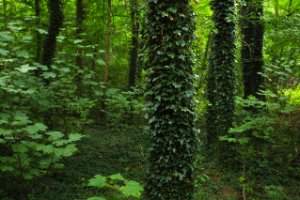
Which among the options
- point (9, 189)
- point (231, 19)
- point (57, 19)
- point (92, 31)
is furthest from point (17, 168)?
point (92, 31)

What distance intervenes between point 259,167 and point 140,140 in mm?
4878

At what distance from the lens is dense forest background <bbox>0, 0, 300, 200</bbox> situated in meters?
4.61

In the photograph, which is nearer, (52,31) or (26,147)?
(26,147)

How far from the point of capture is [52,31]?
10.2 m

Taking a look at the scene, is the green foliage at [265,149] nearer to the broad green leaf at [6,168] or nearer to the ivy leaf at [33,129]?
the ivy leaf at [33,129]

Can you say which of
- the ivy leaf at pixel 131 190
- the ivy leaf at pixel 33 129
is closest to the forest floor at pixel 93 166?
the ivy leaf at pixel 131 190

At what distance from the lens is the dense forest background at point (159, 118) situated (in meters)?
4.61

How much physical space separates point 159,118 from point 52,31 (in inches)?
278

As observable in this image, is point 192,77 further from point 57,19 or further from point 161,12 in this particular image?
point 57,19

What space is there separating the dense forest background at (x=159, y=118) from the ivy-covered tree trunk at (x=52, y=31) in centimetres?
3

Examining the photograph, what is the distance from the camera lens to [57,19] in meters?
10.4

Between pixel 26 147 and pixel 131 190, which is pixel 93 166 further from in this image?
pixel 131 190

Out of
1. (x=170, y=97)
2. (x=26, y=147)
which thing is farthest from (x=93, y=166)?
(x=170, y=97)

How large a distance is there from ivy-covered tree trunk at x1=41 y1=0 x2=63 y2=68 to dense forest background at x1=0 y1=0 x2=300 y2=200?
0.11 feet
